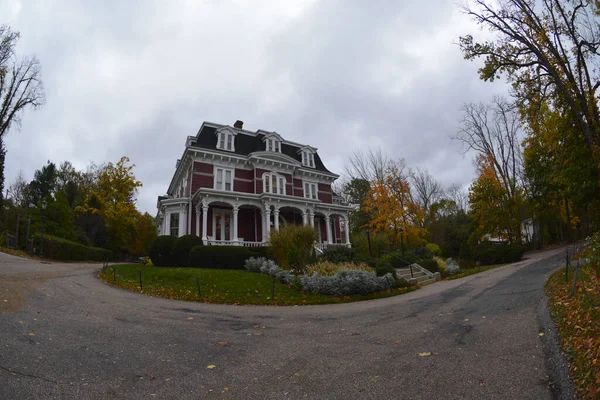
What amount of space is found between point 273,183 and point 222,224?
5144mm

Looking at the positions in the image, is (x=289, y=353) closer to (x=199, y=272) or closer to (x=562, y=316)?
(x=562, y=316)

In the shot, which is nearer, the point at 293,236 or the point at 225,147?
the point at 293,236

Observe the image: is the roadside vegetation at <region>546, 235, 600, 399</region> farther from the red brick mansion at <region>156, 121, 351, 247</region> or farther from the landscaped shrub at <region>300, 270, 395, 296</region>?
the red brick mansion at <region>156, 121, 351, 247</region>

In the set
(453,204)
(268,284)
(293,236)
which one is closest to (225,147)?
(293,236)

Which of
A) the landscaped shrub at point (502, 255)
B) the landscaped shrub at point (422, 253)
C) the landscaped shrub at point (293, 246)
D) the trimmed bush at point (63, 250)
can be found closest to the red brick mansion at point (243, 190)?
the landscaped shrub at point (293, 246)

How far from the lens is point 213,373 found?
464 centimetres

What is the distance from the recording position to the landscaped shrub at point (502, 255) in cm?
2292

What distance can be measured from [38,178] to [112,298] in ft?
130

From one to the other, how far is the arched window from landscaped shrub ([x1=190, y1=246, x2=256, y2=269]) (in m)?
7.71

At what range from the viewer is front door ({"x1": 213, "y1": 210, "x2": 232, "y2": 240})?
2462 cm

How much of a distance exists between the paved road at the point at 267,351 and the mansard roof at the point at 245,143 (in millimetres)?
18511

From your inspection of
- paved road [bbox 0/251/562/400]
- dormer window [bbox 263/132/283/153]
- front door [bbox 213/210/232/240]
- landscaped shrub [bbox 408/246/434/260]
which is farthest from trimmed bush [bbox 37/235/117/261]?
landscaped shrub [bbox 408/246/434/260]

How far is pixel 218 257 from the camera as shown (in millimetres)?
18391

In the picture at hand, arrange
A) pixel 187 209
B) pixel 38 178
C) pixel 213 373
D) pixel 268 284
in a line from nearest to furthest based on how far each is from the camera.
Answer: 1. pixel 213 373
2. pixel 268 284
3. pixel 187 209
4. pixel 38 178
